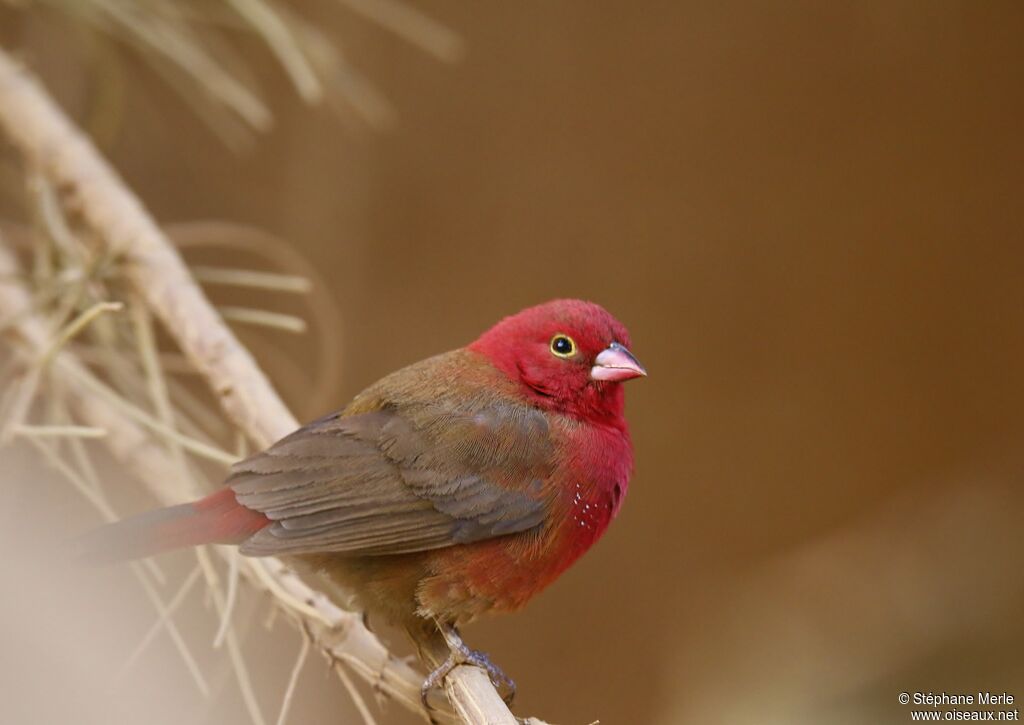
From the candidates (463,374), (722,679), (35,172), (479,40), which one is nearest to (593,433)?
(463,374)

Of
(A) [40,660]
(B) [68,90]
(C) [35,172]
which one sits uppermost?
(B) [68,90]

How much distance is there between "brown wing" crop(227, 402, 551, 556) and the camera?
7.61 ft

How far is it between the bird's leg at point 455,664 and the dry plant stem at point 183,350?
0.04 meters

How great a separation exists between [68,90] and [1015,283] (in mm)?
3754

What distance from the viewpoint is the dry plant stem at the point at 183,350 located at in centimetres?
218

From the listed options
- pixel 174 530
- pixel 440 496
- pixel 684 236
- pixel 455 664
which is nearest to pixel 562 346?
pixel 440 496

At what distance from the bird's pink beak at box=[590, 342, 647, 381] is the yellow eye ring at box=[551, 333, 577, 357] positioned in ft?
0.19

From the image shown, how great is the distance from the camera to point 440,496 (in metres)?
2.39

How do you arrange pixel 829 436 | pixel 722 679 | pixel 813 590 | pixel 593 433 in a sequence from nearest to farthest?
1. pixel 593 433
2. pixel 722 679
3. pixel 813 590
4. pixel 829 436

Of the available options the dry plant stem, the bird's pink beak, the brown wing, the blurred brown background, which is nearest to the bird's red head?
the bird's pink beak

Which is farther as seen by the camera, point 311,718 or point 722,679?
point 311,718

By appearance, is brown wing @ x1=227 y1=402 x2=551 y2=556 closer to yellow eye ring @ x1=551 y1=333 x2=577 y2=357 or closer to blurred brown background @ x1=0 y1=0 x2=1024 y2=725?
yellow eye ring @ x1=551 y1=333 x2=577 y2=357

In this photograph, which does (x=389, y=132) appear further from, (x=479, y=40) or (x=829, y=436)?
(x=829, y=436)

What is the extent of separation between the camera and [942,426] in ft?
15.9
